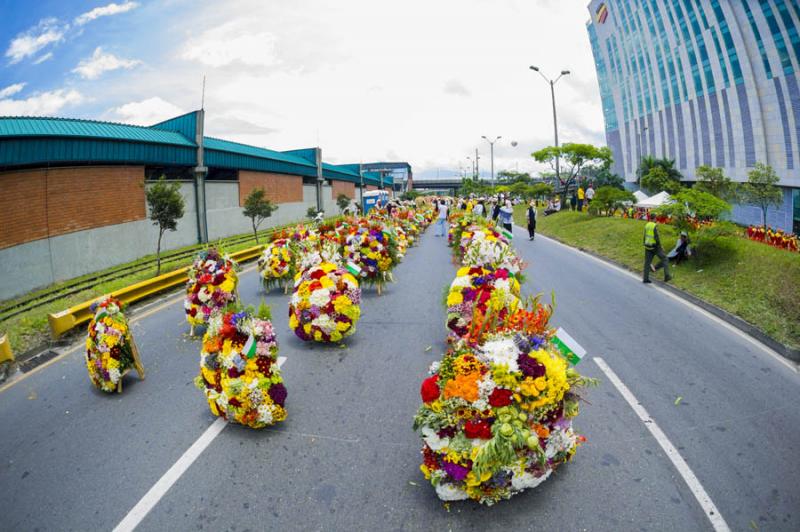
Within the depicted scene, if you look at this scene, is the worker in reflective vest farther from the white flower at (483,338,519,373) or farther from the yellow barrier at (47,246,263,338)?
the yellow barrier at (47,246,263,338)

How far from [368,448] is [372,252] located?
7123mm

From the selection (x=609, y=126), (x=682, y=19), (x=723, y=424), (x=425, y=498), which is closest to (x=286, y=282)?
(x=425, y=498)

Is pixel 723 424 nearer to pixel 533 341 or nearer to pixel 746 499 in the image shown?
pixel 746 499

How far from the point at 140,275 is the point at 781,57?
52056mm

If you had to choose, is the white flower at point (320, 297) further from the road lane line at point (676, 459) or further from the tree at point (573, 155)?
the tree at point (573, 155)

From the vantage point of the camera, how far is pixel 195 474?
162 inches

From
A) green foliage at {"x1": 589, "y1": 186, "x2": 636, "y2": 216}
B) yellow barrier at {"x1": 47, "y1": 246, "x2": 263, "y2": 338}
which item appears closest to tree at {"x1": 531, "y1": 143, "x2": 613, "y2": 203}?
green foliage at {"x1": 589, "y1": 186, "x2": 636, "y2": 216}

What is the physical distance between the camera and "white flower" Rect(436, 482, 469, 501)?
3545 mm

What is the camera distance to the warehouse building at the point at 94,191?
13.7 metres

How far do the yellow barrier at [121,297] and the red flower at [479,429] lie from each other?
19.0 feet

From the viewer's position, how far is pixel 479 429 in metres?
3.43

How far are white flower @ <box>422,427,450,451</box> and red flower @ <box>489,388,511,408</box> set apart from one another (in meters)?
0.46

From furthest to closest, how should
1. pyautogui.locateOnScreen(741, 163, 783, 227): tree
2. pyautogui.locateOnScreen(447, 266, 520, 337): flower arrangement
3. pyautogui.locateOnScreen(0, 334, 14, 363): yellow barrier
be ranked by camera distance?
1. pyautogui.locateOnScreen(741, 163, 783, 227): tree
2. pyautogui.locateOnScreen(0, 334, 14, 363): yellow barrier
3. pyautogui.locateOnScreen(447, 266, 520, 337): flower arrangement

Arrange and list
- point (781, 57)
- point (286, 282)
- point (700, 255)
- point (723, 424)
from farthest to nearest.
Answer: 1. point (781, 57)
2. point (700, 255)
3. point (286, 282)
4. point (723, 424)
